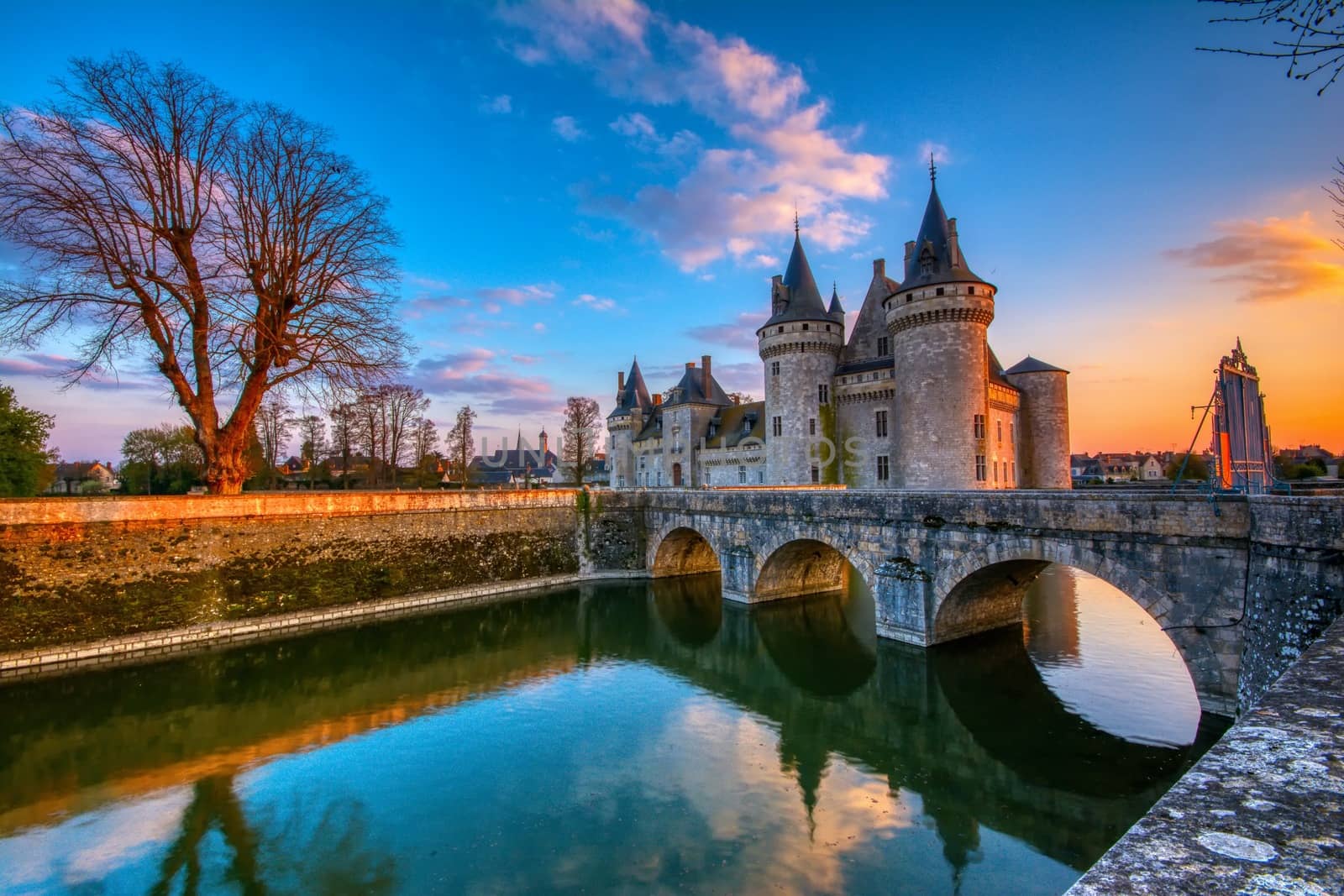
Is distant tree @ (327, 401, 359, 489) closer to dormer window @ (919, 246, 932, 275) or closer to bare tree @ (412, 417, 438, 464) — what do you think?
bare tree @ (412, 417, 438, 464)

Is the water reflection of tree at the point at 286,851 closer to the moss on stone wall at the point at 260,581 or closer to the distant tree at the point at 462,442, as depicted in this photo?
the moss on stone wall at the point at 260,581

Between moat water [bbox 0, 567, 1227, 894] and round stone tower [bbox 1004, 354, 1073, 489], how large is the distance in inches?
566

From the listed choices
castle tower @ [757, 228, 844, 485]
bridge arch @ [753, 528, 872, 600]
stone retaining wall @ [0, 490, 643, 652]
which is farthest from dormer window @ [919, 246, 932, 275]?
stone retaining wall @ [0, 490, 643, 652]

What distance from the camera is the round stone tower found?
2805cm

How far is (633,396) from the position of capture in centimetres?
4266

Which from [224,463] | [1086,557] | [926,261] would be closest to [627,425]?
[926,261]

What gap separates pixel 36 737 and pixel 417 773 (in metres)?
6.36

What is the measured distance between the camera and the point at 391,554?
18.8 metres

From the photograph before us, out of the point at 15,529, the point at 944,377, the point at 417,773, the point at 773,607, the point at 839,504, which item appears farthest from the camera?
the point at 944,377

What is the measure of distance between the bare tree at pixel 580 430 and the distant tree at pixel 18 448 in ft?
91.2

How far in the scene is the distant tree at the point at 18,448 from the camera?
25.0 m

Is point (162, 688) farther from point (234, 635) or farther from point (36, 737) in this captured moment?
point (234, 635)

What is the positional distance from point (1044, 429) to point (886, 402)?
727 centimetres

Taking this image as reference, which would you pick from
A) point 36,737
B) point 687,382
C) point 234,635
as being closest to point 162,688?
point 36,737
